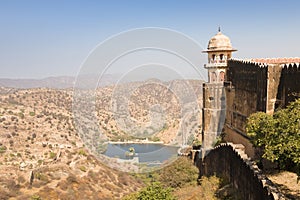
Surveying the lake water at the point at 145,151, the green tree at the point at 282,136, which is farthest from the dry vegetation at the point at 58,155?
the green tree at the point at 282,136

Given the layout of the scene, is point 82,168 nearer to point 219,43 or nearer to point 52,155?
point 52,155

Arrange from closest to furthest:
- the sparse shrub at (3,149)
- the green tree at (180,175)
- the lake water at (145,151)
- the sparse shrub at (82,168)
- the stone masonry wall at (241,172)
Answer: the stone masonry wall at (241,172), the green tree at (180,175), the lake water at (145,151), the sparse shrub at (82,168), the sparse shrub at (3,149)

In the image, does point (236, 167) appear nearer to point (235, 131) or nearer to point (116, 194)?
point (235, 131)


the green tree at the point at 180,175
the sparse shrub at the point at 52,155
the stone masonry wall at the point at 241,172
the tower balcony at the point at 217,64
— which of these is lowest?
the sparse shrub at the point at 52,155

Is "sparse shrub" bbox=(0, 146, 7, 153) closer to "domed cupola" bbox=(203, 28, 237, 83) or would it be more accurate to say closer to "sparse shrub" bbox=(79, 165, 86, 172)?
"sparse shrub" bbox=(79, 165, 86, 172)

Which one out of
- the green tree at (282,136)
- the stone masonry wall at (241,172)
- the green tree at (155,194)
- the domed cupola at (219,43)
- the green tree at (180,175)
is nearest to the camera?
the green tree at (282,136)

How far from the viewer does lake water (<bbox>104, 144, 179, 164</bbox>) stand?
2718cm

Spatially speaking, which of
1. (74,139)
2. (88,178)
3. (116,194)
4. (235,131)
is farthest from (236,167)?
(74,139)

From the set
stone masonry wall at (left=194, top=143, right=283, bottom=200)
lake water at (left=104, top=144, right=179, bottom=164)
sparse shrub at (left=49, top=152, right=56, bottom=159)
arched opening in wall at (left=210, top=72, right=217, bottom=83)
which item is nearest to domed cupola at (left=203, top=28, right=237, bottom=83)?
arched opening in wall at (left=210, top=72, right=217, bottom=83)

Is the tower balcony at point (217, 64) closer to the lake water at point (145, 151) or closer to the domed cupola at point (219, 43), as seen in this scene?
the domed cupola at point (219, 43)

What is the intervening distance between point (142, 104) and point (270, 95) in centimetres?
1702

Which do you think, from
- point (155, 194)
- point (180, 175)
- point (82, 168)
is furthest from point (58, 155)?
point (155, 194)

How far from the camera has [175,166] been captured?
1680cm

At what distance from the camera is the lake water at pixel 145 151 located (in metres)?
27.2
